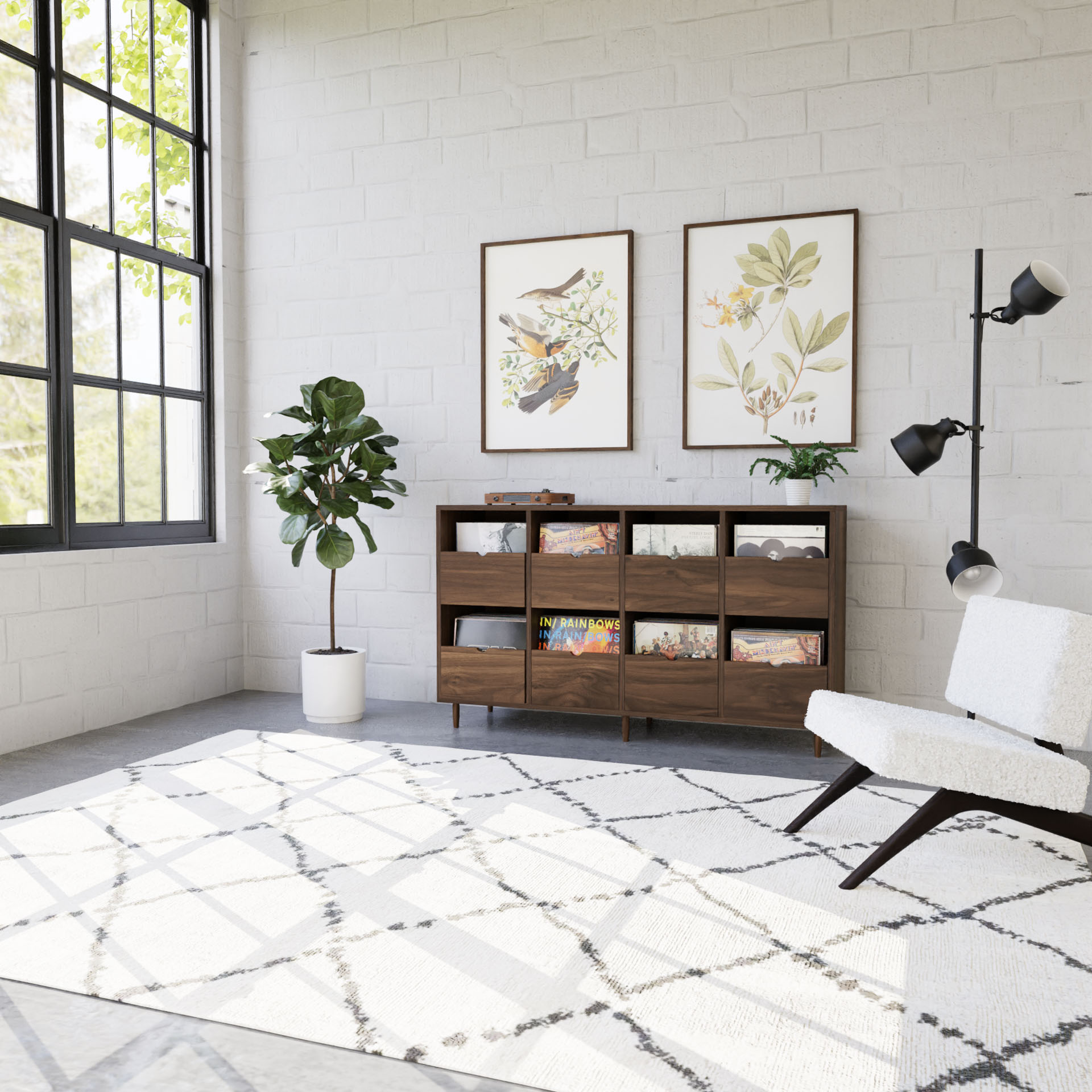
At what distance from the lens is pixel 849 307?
12.7ft

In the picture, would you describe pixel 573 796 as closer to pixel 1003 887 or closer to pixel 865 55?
pixel 1003 887

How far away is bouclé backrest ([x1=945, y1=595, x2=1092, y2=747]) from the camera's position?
2387 millimetres

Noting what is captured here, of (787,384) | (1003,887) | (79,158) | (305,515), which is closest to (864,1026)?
(1003,887)

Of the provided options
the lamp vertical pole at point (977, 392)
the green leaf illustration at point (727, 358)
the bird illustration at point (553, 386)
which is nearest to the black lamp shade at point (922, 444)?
the lamp vertical pole at point (977, 392)

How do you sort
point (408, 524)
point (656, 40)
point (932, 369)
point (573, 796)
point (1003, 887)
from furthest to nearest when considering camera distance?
point (408, 524), point (656, 40), point (932, 369), point (573, 796), point (1003, 887)

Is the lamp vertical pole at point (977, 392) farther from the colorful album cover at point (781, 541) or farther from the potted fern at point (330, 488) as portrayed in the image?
the potted fern at point (330, 488)

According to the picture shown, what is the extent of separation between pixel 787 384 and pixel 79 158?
3.07m

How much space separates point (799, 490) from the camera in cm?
366

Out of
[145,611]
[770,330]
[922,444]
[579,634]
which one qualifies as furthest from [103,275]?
[922,444]

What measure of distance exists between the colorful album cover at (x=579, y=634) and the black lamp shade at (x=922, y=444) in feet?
4.03

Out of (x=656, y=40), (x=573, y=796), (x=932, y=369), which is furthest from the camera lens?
(x=656, y=40)

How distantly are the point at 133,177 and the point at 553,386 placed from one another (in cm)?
209

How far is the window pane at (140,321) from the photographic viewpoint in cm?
425

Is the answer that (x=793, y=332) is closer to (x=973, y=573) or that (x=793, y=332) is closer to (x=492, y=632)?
(x=973, y=573)
